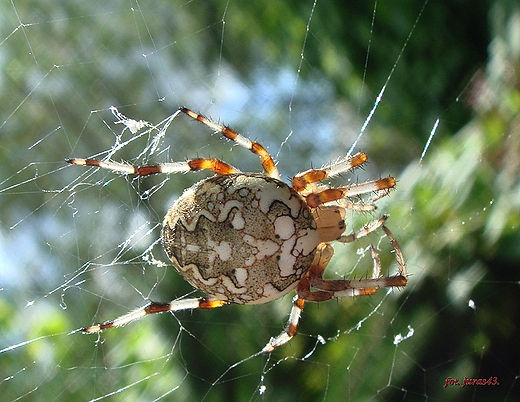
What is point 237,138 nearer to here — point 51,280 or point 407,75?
point 51,280

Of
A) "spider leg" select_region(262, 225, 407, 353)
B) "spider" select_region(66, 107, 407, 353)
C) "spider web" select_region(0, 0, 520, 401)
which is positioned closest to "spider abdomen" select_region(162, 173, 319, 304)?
"spider" select_region(66, 107, 407, 353)

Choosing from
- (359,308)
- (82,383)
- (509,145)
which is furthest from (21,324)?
(509,145)

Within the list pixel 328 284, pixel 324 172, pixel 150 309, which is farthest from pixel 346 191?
pixel 150 309

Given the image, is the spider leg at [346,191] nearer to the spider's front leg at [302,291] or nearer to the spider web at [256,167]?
the spider's front leg at [302,291]

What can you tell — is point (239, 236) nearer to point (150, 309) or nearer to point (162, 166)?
point (162, 166)

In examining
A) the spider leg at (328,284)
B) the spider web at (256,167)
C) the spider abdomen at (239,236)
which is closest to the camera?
the spider abdomen at (239,236)

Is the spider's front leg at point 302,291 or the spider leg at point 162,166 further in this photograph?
the spider's front leg at point 302,291

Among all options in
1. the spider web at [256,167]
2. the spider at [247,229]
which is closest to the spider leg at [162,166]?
the spider at [247,229]

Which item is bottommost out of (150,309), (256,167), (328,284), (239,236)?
(256,167)
